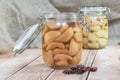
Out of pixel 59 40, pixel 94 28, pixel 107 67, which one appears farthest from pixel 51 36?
pixel 94 28

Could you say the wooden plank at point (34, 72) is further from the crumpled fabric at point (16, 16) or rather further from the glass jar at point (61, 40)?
the crumpled fabric at point (16, 16)

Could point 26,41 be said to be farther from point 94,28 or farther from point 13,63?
point 94,28

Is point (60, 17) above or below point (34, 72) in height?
above

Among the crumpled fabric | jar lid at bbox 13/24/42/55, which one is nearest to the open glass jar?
jar lid at bbox 13/24/42/55

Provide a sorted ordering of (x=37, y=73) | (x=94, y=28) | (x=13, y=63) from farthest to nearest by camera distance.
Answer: (x=94, y=28)
(x=13, y=63)
(x=37, y=73)

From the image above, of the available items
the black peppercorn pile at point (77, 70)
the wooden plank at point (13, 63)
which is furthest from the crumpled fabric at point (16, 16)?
the black peppercorn pile at point (77, 70)

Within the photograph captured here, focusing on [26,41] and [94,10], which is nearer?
[26,41]

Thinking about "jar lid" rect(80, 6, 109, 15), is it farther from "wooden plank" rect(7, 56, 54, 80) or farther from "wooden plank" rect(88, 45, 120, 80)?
"wooden plank" rect(7, 56, 54, 80)
